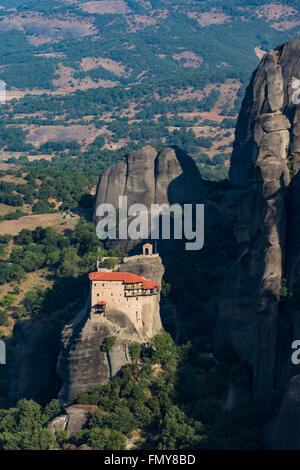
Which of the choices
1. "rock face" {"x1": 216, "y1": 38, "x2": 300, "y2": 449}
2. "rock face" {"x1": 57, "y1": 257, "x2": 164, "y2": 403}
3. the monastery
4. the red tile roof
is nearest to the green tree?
"rock face" {"x1": 57, "y1": 257, "x2": 164, "y2": 403}

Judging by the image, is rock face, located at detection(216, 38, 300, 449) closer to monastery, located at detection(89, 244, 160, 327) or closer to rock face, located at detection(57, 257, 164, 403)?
monastery, located at detection(89, 244, 160, 327)

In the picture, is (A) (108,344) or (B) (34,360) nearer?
(A) (108,344)

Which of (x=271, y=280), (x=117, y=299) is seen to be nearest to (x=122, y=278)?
(x=117, y=299)

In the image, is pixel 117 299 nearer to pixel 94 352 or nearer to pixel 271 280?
pixel 94 352

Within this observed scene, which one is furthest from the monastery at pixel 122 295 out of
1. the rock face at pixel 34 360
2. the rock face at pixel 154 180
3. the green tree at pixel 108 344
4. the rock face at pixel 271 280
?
the rock face at pixel 154 180

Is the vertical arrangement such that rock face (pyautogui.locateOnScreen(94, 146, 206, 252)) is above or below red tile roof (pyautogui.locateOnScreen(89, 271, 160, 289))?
above

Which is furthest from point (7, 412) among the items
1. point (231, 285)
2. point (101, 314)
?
point (231, 285)

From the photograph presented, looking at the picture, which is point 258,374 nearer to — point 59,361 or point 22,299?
point 59,361
